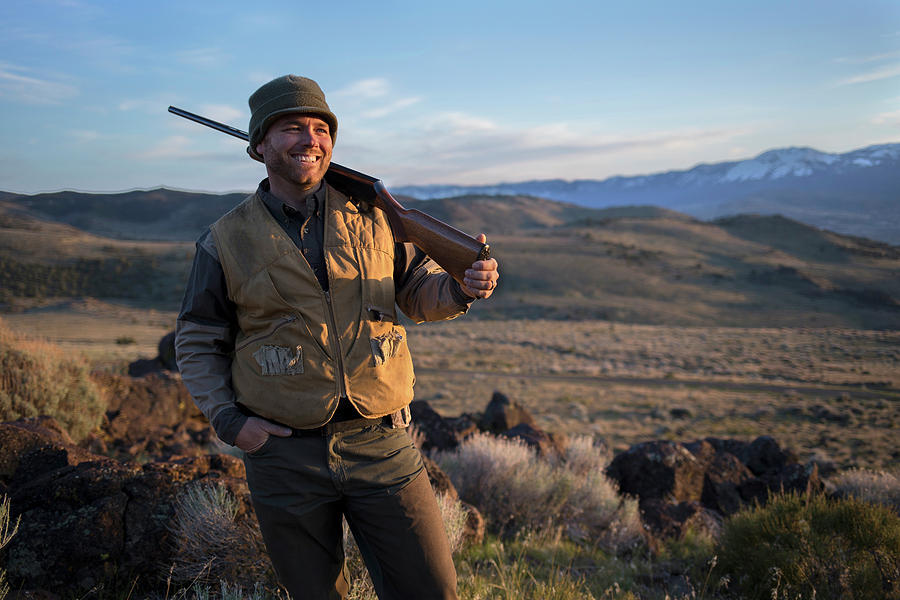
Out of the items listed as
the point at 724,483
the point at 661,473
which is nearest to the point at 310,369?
the point at 661,473

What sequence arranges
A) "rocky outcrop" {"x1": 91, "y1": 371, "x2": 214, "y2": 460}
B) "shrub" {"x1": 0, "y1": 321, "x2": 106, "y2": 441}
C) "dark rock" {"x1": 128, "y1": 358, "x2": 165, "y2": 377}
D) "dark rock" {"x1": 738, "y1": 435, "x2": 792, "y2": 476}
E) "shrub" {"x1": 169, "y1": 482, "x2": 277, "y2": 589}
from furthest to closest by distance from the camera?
"dark rock" {"x1": 128, "y1": 358, "x2": 165, "y2": 377}
"dark rock" {"x1": 738, "y1": 435, "x2": 792, "y2": 476}
"rocky outcrop" {"x1": 91, "y1": 371, "x2": 214, "y2": 460}
"shrub" {"x1": 0, "y1": 321, "x2": 106, "y2": 441}
"shrub" {"x1": 169, "y1": 482, "x2": 277, "y2": 589}

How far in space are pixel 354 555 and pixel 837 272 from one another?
58215mm

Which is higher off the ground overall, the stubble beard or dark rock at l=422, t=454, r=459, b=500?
the stubble beard

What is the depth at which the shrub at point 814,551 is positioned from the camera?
3.35 metres

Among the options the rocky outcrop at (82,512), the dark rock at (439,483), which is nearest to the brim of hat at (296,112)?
the rocky outcrop at (82,512)

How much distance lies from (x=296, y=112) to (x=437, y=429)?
5.55 metres

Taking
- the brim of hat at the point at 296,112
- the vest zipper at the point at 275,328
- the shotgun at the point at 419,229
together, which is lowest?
the vest zipper at the point at 275,328

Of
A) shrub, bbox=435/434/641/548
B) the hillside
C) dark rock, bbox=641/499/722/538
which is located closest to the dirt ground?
the hillside

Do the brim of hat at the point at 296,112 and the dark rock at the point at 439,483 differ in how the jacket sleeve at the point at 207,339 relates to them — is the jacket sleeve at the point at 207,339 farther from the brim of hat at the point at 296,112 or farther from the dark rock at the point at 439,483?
the dark rock at the point at 439,483

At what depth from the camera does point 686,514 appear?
18.0 ft

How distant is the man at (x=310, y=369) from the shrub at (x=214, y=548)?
1171 mm

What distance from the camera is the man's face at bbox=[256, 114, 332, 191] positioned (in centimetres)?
221

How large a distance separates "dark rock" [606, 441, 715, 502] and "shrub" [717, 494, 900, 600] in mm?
1796

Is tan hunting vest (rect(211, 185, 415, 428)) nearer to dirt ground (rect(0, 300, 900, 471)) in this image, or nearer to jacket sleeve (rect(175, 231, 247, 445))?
jacket sleeve (rect(175, 231, 247, 445))
